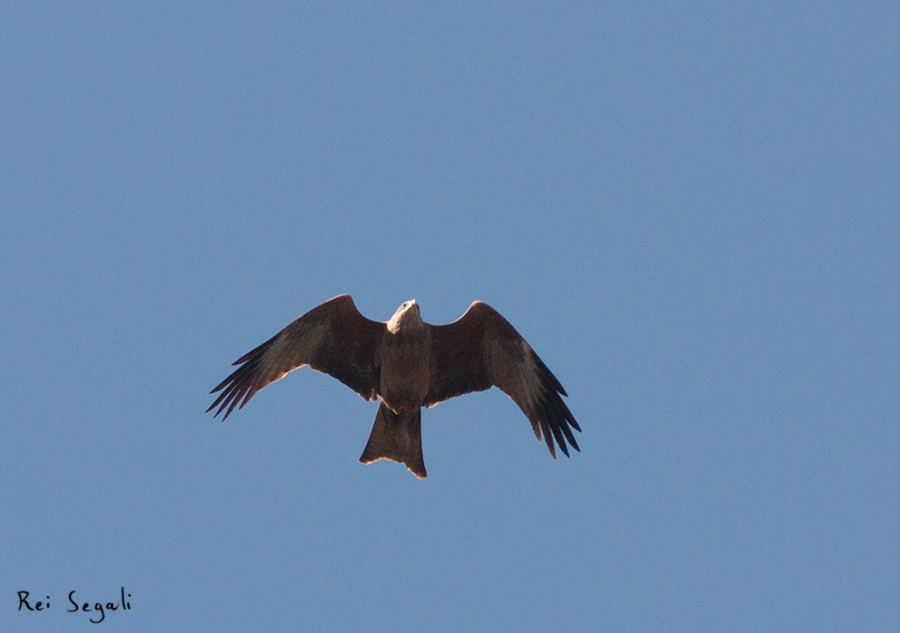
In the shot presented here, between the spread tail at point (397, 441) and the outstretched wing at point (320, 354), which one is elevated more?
the outstretched wing at point (320, 354)

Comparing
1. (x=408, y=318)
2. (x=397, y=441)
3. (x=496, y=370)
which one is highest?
(x=408, y=318)

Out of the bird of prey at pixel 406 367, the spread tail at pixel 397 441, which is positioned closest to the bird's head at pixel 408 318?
the bird of prey at pixel 406 367

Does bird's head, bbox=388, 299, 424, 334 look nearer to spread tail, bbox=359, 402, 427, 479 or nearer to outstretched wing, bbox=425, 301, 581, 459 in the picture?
outstretched wing, bbox=425, 301, 581, 459

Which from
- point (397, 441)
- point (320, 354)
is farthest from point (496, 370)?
A: point (320, 354)

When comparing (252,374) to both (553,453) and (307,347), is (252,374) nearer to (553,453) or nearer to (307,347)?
(307,347)

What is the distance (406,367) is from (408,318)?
54 cm

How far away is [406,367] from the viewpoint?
9.11m

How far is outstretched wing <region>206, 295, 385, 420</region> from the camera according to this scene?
30.8ft

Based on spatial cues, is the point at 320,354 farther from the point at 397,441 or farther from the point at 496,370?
the point at 496,370

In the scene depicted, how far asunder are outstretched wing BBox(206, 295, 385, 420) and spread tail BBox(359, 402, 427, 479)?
35 centimetres

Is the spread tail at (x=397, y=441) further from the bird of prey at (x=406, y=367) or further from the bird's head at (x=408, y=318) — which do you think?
the bird's head at (x=408, y=318)

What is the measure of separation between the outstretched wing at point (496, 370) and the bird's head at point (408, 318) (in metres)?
0.24

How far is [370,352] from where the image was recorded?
9.55 meters

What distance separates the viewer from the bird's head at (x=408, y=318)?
8.99 m
